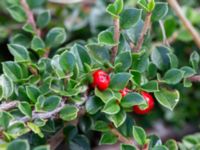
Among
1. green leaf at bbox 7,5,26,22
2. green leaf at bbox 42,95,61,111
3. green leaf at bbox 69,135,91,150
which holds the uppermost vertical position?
green leaf at bbox 7,5,26,22

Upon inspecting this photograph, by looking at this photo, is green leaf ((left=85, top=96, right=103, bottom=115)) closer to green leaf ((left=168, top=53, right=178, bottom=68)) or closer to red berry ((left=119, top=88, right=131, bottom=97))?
red berry ((left=119, top=88, right=131, bottom=97))

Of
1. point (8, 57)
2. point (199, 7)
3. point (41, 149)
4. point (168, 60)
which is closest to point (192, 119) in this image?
point (199, 7)

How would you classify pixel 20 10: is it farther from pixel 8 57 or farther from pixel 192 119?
pixel 192 119

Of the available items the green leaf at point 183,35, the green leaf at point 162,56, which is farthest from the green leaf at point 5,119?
the green leaf at point 183,35

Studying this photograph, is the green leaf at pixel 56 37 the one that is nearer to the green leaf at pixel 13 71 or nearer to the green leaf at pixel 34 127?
the green leaf at pixel 13 71

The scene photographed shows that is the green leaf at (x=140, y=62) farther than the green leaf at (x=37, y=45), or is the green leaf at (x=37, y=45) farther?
the green leaf at (x=37, y=45)

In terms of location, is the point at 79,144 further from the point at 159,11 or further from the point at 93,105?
the point at 159,11

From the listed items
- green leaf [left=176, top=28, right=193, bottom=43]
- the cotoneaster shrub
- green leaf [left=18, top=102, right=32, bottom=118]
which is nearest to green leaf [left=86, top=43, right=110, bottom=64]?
the cotoneaster shrub
